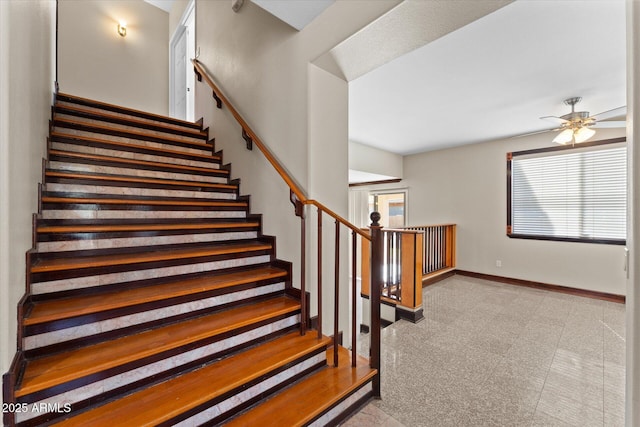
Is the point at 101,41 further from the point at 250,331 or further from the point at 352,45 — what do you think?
the point at 250,331

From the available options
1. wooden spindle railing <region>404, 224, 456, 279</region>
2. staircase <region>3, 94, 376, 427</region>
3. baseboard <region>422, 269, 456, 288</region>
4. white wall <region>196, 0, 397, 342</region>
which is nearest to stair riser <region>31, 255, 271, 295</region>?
staircase <region>3, 94, 376, 427</region>

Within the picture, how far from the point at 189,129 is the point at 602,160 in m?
5.97

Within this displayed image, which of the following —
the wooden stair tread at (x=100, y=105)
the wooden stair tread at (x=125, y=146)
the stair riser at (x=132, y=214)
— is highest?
the wooden stair tread at (x=100, y=105)

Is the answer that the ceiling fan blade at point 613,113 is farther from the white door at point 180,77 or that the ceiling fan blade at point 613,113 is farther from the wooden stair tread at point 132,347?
the white door at point 180,77

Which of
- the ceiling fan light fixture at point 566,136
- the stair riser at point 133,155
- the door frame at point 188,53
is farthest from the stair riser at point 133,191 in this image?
the ceiling fan light fixture at point 566,136

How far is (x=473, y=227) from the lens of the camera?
5.16 m

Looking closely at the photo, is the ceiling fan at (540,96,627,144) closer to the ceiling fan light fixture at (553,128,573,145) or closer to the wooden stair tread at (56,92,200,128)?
the ceiling fan light fixture at (553,128,573,145)

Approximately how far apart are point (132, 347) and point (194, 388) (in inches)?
15.4

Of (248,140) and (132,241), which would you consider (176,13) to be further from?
(132,241)

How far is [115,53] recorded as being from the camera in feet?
14.9

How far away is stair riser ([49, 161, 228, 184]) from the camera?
83.4 inches

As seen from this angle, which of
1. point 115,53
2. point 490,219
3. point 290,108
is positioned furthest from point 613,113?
point 115,53

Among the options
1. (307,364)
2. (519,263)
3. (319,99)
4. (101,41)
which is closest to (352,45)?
(319,99)

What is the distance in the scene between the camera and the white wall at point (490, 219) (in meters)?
3.89
